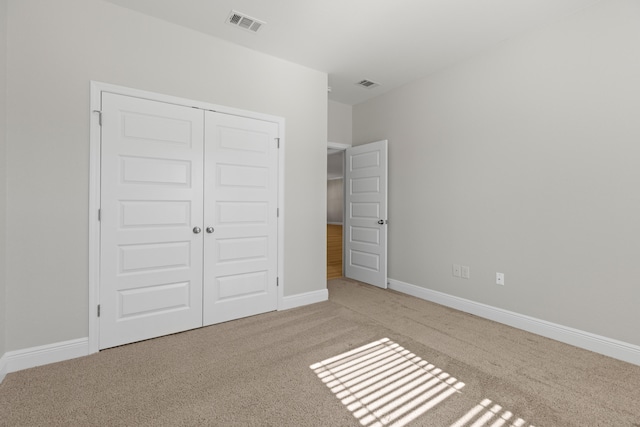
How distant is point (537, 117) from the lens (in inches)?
111

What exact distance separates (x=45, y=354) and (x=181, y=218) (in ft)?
4.43

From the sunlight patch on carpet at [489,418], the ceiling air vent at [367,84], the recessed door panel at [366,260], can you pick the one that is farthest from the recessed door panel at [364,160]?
the sunlight patch on carpet at [489,418]

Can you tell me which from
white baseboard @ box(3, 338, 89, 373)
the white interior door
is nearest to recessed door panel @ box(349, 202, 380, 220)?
the white interior door

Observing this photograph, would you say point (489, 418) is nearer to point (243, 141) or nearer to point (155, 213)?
point (155, 213)

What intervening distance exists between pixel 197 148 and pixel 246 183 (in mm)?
Answer: 574

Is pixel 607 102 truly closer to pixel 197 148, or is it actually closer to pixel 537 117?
pixel 537 117

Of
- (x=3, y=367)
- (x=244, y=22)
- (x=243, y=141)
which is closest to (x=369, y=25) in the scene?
(x=244, y=22)

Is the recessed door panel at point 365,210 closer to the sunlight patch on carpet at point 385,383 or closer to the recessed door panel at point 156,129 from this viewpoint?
the sunlight patch on carpet at point 385,383

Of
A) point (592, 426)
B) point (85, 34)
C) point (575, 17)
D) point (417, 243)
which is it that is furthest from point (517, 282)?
point (85, 34)

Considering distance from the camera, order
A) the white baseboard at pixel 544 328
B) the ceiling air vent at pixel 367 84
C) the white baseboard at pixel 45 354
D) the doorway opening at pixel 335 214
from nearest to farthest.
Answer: the white baseboard at pixel 45 354 → the white baseboard at pixel 544 328 → the ceiling air vent at pixel 367 84 → the doorway opening at pixel 335 214

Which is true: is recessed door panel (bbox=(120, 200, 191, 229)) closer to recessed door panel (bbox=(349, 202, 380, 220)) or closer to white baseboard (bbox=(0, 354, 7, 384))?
white baseboard (bbox=(0, 354, 7, 384))

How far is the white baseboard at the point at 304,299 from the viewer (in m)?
3.43

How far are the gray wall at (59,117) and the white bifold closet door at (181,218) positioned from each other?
164 millimetres

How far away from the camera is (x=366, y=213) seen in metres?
4.55
